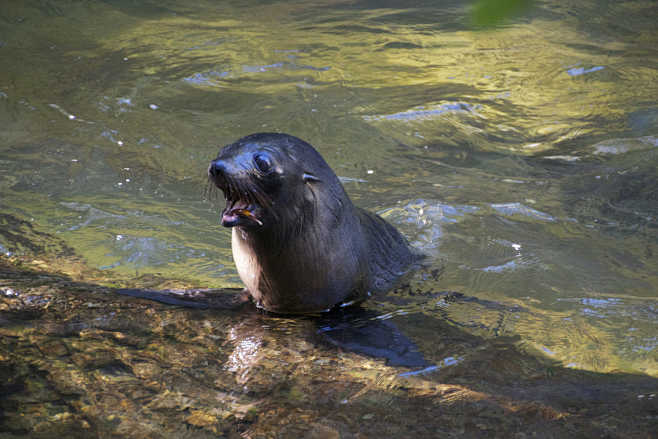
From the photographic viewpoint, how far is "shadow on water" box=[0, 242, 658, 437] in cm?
212

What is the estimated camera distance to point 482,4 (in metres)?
3.31

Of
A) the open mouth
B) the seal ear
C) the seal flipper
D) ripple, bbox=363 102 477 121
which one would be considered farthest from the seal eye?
ripple, bbox=363 102 477 121

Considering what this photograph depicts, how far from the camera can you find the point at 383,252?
15.1 feet

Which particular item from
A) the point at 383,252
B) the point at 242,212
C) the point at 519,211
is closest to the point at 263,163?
the point at 242,212

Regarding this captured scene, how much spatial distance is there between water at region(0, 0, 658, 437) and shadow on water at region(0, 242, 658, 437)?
0.02 m

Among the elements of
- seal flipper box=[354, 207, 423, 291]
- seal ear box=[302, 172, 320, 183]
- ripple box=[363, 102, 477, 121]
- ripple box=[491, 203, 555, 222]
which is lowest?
ripple box=[491, 203, 555, 222]

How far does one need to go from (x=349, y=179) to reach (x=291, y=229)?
3.59m

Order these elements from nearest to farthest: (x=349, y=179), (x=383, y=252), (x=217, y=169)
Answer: (x=217, y=169), (x=383, y=252), (x=349, y=179)

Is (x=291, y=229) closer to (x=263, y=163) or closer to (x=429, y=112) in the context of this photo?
(x=263, y=163)

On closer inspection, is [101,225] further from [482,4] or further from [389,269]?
[482,4]

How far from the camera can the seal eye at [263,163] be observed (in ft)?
11.3

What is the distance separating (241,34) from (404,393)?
378 inches

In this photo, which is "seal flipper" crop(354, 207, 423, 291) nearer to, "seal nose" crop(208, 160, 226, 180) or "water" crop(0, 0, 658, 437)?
"water" crop(0, 0, 658, 437)

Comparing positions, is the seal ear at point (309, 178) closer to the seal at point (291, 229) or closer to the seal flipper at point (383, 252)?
the seal at point (291, 229)
